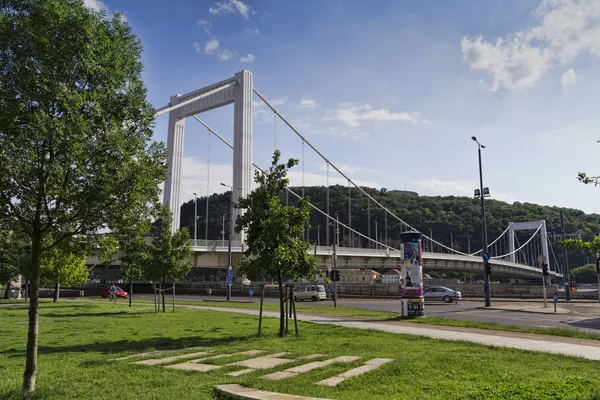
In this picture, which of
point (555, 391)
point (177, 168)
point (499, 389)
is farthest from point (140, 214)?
point (177, 168)

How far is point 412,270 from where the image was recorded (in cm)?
2114

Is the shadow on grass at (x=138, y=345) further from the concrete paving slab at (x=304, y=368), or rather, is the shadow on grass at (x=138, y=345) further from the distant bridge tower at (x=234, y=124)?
the distant bridge tower at (x=234, y=124)

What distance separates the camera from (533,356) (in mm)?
9641

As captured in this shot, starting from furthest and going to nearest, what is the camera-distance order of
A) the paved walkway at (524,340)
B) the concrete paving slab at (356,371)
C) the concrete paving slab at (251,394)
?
the paved walkway at (524,340) → the concrete paving slab at (356,371) → the concrete paving slab at (251,394)

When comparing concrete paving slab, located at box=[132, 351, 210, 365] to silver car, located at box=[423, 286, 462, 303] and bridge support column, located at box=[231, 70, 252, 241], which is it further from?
bridge support column, located at box=[231, 70, 252, 241]

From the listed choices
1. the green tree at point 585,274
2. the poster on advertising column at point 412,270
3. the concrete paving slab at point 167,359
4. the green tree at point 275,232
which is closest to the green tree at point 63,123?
the concrete paving slab at point 167,359

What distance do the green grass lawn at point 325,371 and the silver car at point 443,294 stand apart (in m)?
25.7

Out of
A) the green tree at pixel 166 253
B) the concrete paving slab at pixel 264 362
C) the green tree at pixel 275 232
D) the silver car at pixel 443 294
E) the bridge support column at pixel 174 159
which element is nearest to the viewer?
the concrete paving slab at pixel 264 362

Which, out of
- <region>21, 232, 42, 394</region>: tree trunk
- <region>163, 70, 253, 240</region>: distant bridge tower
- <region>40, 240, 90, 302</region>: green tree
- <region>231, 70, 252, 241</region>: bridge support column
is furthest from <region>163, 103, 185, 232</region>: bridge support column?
<region>21, 232, 42, 394</region>: tree trunk

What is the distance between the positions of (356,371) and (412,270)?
13.7 m

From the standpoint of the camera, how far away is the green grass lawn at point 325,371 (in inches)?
261

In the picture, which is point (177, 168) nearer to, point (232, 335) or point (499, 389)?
point (232, 335)

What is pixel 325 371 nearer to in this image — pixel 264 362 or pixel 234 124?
pixel 264 362

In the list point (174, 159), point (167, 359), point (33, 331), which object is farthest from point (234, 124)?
point (33, 331)
